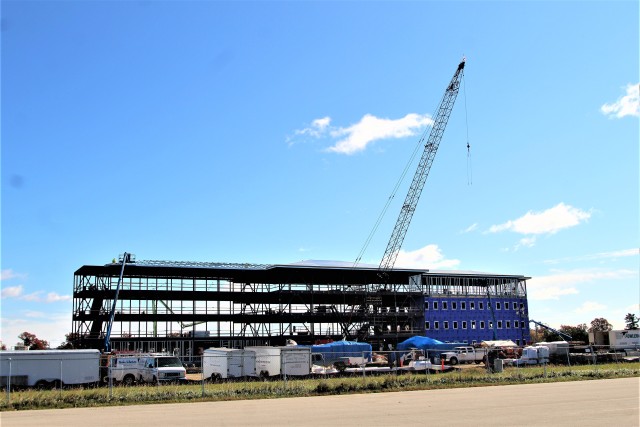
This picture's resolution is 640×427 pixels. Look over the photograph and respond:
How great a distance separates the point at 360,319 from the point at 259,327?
14.6 meters

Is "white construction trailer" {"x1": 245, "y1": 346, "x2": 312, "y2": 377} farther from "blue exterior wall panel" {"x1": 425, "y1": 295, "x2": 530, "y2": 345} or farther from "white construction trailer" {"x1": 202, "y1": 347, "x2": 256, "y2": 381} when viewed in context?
"blue exterior wall panel" {"x1": 425, "y1": 295, "x2": 530, "y2": 345}

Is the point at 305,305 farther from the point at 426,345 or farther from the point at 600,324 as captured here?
the point at 600,324

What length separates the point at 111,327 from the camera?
7875cm

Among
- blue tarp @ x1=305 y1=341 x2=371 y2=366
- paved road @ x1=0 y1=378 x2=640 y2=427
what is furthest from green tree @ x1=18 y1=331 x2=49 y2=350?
paved road @ x1=0 y1=378 x2=640 y2=427

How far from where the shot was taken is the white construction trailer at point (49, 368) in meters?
37.9

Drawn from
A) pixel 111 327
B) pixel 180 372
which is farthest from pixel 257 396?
pixel 111 327

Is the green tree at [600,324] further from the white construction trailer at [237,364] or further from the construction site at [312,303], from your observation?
the white construction trailer at [237,364]

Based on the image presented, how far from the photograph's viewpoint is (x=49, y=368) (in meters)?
39.0

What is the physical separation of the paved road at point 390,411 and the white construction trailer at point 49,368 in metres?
14.9

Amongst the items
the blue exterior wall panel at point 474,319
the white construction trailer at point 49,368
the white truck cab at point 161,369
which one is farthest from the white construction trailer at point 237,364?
the blue exterior wall panel at point 474,319

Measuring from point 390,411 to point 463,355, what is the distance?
4173 cm

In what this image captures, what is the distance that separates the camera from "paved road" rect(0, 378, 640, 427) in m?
19.7

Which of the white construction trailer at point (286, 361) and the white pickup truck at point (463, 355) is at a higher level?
the white construction trailer at point (286, 361)

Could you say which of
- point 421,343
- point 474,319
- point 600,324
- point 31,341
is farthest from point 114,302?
point 600,324
